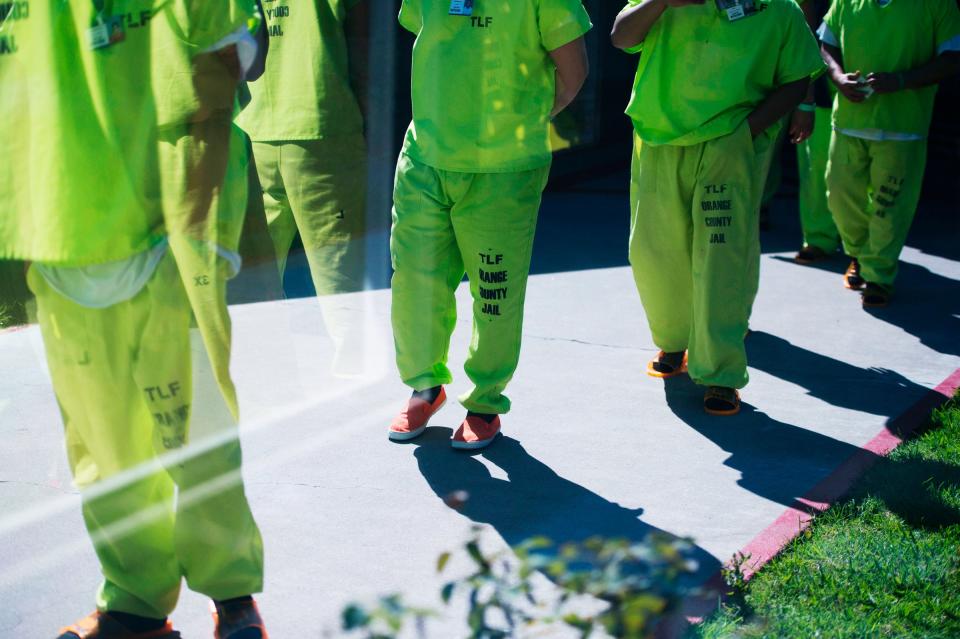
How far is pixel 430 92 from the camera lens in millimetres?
4098

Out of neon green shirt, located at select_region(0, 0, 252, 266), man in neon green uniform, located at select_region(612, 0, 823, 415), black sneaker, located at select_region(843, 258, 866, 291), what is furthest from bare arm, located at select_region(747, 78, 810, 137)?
neon green shirt, located at select_region(0, 0, 252, 266)

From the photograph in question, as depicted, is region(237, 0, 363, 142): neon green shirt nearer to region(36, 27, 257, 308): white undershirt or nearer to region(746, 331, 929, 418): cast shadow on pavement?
region(36, 27, 257, 308): white undershirt

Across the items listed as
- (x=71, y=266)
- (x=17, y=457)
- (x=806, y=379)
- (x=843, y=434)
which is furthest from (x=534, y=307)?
(x=71, y=266)

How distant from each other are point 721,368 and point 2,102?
3079mm

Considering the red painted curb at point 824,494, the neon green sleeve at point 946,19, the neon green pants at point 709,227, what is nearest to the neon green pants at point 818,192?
the neon green sleeve at point 946,19

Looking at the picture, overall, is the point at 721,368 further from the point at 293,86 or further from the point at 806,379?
the point at 293,86

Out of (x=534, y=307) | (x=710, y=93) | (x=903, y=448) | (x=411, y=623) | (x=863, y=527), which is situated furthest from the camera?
(x=534, y=307)

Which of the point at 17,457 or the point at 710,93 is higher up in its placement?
the point at 710,93

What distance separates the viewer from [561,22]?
156 inches

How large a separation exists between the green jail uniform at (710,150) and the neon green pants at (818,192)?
259 centimetres

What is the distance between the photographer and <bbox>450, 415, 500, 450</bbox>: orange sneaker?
4.25 meters

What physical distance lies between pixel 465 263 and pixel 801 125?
1.83 metres

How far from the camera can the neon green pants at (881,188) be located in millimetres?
6375

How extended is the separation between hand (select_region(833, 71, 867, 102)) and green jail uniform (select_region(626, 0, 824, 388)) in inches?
65.5
